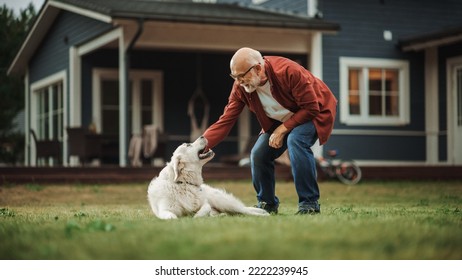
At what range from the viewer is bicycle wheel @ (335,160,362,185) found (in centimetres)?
1478

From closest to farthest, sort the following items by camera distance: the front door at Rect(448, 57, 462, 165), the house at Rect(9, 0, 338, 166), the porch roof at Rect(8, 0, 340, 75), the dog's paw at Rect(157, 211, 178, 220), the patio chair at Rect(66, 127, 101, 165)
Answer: the dog's paw at Rect(157, 211, 178, 220)
the porch roof at Rect(8, 0, 340, 75)
the house at Rect(9, 0, 338, 166)
the patio chair at Rect(66, 127, 101, 165)
the front door at Rect(448, 57, 462, 165)

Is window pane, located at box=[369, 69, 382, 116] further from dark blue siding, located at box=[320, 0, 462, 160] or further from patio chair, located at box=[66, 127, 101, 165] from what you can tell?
patio chair, located at box=[66, 127, 101, 165]

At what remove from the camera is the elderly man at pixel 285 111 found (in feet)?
21.7

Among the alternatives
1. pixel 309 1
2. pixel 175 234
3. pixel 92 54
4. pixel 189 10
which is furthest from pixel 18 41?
pixel 175 234

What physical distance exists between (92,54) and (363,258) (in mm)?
13881

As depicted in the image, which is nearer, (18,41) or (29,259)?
(29,259)

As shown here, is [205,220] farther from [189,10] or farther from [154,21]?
[189,10]

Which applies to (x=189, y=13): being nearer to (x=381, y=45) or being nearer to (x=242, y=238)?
(x=381, y=45)

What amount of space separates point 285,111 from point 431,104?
1130 cm

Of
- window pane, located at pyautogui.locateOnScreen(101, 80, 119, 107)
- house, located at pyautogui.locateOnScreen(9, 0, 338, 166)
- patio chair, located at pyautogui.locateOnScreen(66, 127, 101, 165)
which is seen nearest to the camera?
house, located at pyautogui.locateOnScreen(9, 0, 338, 166)

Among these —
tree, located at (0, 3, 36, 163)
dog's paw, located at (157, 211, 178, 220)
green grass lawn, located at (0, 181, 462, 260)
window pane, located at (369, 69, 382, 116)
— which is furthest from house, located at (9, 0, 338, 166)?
green grass lawn, located at (0, 181, 462, 260)

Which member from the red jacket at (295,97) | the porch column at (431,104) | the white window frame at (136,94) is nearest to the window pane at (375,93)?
the porch column at (431,104)

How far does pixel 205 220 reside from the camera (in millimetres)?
6016

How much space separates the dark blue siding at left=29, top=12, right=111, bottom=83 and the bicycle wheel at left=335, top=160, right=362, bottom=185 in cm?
495
